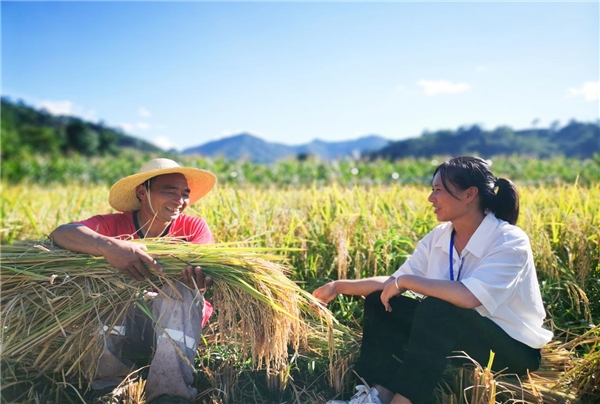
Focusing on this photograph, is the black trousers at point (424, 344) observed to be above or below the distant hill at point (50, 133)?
below

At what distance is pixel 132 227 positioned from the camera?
2.80 m

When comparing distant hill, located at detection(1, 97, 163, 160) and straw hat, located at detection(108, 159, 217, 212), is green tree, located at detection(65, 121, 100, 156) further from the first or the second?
straw hat, located at detection(108, 159, 217, 212)

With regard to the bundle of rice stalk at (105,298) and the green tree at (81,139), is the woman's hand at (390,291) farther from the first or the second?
the green tree at (81,139)

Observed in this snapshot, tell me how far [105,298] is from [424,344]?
1.31 meters

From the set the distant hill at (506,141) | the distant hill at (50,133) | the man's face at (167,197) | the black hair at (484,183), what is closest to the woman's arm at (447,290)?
the black hair at (484,183)

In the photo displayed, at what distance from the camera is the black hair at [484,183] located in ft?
7.68

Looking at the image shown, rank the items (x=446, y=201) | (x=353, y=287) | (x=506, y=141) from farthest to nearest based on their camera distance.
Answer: (x=506, y=141) → (x=353, y=287) → (x=446, y=201)

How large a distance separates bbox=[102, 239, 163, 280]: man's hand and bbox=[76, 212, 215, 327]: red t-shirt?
1.07 ft

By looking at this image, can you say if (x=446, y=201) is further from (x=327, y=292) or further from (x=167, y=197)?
(x=167, y=197)

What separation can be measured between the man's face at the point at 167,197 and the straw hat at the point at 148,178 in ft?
0.12

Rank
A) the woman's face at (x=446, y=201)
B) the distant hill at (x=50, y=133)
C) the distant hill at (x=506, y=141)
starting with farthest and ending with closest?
the distant hill at (x=506, y=141) < the distant hill at (x=50, y=133) < the woman's face at (x=446, y=201)

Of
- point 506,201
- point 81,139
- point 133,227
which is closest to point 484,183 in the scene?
point 506,201

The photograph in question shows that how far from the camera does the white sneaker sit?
233 centimetres

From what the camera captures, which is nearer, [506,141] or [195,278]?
[195,278]
